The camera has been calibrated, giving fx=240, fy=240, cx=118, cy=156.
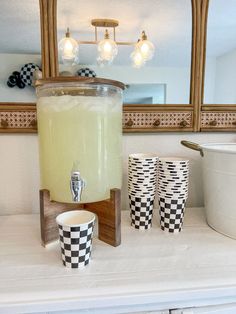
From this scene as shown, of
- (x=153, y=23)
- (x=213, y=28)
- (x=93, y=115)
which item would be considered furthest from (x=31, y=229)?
(x=213, y=28)

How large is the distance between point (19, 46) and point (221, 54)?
0.70 meters

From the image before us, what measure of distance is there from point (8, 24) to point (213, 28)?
2.27 feet

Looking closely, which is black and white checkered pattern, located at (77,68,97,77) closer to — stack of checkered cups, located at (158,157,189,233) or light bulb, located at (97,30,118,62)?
light bulb, located at (97,30,118,62)

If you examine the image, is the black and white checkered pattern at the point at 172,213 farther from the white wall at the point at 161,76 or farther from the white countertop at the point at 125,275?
the white wall at the point at 161,76

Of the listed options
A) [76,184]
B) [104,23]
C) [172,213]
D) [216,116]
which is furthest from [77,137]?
[216,116]

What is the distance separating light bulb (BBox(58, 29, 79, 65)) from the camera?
0.78m

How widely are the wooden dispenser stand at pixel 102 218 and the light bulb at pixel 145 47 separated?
492 mm

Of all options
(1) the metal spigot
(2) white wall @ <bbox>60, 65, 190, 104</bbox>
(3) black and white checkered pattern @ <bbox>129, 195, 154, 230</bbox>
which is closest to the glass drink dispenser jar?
(1) the metal spigot

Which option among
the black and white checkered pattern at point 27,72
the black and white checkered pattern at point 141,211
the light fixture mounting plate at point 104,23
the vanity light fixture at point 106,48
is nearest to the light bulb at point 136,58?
the vanity light fixture at point 106,48

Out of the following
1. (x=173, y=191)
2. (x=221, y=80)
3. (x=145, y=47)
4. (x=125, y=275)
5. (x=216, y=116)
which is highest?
(x=145, y=47)

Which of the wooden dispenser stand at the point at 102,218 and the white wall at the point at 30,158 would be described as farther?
the white wall at the point at 30,158

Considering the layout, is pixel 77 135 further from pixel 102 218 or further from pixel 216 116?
pixel 216 116

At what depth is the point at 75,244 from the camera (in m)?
0.51

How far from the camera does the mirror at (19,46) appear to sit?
29.6 inches
